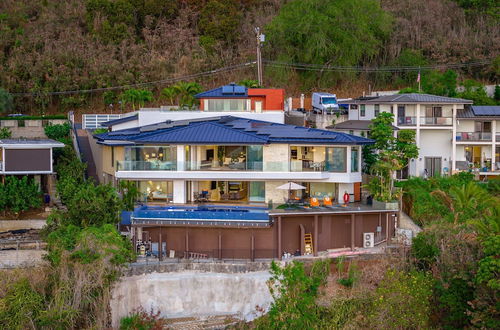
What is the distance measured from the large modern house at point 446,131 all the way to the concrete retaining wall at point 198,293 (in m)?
15.6

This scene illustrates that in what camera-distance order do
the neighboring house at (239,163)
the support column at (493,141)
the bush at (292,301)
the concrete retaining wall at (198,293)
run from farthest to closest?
the support column at (493,141)
the neighboring house at (239,163)
the concrete retaining wall at (198,293)
the bush at (292,301)

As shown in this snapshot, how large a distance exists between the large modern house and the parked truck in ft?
20.3

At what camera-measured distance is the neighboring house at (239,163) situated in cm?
3816

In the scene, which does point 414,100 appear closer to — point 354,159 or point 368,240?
point 354,159

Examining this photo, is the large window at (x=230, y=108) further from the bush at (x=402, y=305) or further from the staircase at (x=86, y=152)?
the bush at (x=402, y=305)

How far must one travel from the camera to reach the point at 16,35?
2586 inches

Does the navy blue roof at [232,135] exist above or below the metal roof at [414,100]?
below

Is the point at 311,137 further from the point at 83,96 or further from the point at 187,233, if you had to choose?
the point at 83,96

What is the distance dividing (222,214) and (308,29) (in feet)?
87.7

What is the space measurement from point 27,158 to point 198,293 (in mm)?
14709

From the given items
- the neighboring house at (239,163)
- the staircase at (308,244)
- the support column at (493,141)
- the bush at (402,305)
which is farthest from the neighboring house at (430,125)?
the bush at (402,305)

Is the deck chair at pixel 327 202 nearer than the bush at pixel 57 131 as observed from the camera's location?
Yes

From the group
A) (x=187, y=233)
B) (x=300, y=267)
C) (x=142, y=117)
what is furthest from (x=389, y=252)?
(x=142, y=117)

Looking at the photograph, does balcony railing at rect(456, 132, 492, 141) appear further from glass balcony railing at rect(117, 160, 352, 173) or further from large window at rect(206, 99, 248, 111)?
large window at rect(206, 99, 248, 111)
